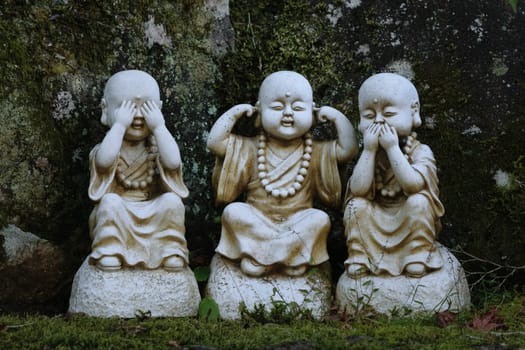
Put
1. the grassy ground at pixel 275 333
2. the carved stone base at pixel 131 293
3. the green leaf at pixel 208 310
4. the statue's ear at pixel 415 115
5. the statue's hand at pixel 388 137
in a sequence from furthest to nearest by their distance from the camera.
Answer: the statue's ear at pixel 415 115
the statue's hand at pixel 388 137
the green leaf at pixel 208 310
the carved stone base at pixel 131 293
the grassy ground at pixel 275 333

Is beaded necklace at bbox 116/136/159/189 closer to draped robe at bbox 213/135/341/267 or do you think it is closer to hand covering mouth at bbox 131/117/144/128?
hand covering mouth at bbox 131/117/144/128

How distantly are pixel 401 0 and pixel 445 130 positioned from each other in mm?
1042

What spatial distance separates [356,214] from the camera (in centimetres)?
Result: 609

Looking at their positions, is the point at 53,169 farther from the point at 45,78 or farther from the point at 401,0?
the point at 401,0

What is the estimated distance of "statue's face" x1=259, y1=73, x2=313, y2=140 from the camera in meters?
6.26

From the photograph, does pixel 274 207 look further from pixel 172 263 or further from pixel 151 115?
pixel 151 115

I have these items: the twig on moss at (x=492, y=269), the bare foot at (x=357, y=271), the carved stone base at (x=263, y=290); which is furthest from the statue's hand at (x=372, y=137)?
the twig on moss at (x=492, y=269)

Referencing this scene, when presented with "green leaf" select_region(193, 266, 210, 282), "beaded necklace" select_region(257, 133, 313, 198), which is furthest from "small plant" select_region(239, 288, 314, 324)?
"beaded necklace" select_region(257, 133, 313, 198)

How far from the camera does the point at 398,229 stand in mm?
6031

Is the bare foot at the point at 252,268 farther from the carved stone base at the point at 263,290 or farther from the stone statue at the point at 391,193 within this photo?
the stone statue at the point at 391,193

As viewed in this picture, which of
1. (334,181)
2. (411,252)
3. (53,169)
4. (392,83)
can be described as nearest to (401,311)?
(411,252)

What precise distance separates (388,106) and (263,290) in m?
1.32

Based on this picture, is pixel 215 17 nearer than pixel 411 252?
No

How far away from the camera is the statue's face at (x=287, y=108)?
6258 millimetres
